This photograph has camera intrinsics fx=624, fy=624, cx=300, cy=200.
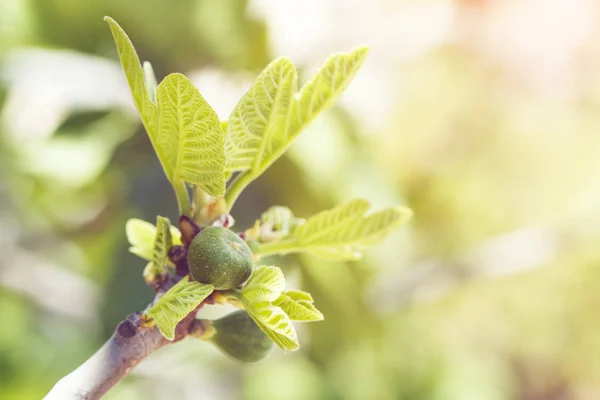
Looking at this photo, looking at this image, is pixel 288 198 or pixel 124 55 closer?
pixel 124 55

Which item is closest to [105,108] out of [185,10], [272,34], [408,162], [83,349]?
[185,10]

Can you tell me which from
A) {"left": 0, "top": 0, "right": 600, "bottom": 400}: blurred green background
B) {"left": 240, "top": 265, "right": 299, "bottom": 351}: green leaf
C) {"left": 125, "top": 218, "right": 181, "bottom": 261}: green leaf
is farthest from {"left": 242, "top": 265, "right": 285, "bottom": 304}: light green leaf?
{"left": 0, "top": 0, "right": 600, "bottom": 400}: blurred green background

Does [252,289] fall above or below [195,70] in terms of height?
above

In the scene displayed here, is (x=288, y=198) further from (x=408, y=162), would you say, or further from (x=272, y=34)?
(x=408, y=162)

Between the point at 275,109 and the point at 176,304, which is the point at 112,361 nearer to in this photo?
the point at 176,304

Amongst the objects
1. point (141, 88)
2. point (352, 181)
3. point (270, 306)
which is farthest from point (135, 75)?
point (352, 181)

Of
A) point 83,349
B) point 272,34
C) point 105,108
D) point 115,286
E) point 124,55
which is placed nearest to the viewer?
point 124,55

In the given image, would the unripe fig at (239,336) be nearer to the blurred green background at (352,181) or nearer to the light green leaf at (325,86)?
the light green leaf at (325,86)
